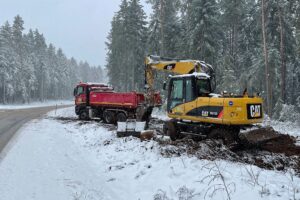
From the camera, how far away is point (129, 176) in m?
9.55

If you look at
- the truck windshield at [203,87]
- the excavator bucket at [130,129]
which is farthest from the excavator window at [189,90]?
the excavator bucket at [130,129]

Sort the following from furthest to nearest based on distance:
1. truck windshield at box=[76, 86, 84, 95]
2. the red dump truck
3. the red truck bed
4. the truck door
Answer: truck windshield at box=[76, 86, 84, 95], the truck door, the red truck bed, the red dump truck

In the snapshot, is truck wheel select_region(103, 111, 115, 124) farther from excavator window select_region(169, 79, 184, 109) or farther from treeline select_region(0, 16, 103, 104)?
treeline select_region(0, 16, 103, 104)

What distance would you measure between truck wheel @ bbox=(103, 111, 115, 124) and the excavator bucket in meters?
7.95

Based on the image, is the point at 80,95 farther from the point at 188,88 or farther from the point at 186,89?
the point at 188,88

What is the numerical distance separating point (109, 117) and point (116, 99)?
1428 millimetres

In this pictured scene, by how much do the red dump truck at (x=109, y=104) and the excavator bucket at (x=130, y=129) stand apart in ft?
14.6

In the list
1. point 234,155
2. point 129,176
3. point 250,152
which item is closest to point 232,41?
point 250,152

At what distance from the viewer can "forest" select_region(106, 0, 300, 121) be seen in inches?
1182

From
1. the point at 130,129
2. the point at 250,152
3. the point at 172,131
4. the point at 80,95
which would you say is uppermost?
the point at 80,95

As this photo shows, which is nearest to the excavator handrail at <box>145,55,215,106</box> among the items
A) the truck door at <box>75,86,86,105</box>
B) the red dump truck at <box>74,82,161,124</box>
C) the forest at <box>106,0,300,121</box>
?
the red dump truck at <box>74,82,161,124</box>

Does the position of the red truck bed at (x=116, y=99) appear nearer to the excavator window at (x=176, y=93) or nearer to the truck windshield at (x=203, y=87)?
the excavator window at (x=176, y=93)

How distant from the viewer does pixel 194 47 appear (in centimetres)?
3216

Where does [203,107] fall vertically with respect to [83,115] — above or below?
above
